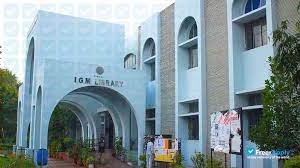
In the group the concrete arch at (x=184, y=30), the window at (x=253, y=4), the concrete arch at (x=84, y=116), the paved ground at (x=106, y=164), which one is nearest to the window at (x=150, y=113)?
the paved ground at (x=106, y=164)

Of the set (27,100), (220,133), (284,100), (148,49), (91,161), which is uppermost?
(148,49)

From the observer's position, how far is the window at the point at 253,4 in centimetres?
1291

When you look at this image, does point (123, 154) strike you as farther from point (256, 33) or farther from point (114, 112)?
point (256, 33)

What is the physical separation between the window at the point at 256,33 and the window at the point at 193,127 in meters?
4.30

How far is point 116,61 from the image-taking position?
23.4m

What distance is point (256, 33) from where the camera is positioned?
43.4 feet

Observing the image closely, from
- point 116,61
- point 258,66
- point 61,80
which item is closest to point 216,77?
point 258,66

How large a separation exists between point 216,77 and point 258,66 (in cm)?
212

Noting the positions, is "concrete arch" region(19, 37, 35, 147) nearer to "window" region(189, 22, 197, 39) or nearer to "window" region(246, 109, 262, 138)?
"window" region(189, 22, 197, 39)

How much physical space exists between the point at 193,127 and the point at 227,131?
622cm

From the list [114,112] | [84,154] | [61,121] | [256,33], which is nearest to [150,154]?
[84,154]

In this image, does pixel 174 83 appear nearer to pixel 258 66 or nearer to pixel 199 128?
pixel 199 128

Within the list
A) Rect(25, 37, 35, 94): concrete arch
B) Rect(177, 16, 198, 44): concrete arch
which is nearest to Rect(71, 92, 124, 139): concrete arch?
Rect(25, 37, 35, 94): concrete arch

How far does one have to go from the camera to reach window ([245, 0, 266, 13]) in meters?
12.9
